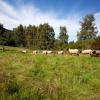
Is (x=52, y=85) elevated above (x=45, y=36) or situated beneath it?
situated beneath

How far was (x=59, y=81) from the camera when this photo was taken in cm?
1023

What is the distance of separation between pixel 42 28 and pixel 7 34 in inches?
760

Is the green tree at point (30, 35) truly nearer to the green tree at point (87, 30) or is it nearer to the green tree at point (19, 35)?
the green tree at point (19, 35)

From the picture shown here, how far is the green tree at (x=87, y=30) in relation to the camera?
228 ft

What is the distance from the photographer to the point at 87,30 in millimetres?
70688

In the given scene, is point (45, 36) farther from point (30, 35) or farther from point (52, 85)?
point (52, 85)

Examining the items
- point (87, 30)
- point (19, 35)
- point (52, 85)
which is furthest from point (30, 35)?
point (52, 85)

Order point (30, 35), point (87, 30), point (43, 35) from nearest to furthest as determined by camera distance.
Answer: point (87, 30)
point (43, 35)
point (30, 35)

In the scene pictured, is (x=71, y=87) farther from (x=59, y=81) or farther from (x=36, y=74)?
(x=36, y=74)

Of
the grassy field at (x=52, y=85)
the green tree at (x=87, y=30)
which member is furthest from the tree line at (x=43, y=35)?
the grassy field at (x=52, y=85)

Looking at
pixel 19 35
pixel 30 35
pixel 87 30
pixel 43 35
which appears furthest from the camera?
pixel 19 35

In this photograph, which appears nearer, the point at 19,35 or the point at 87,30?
the point at 87,30

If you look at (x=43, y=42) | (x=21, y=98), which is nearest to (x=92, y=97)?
(x=21, y=98)

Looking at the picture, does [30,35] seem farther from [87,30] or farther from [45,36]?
[87,30]
